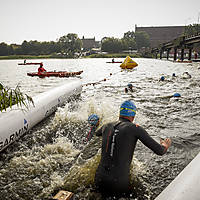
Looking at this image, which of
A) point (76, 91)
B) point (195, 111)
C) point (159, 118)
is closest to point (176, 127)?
point (159, 118)

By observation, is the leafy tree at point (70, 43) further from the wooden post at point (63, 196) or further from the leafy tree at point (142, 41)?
the wooden post at point (63, 196)

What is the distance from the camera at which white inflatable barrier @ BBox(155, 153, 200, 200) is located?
98.9 inches

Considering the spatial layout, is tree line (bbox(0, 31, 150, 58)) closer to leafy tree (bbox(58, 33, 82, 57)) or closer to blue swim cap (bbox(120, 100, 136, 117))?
leafy tree (bbox(58, 33, 82, 57))

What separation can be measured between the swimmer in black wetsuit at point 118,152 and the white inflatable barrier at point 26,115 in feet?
10.8

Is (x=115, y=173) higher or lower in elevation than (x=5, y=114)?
lower

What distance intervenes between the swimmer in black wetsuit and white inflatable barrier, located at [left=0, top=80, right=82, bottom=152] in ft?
10.8

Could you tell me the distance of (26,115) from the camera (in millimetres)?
6352

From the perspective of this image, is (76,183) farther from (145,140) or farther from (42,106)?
(42,106)

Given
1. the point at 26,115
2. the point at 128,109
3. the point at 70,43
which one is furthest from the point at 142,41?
the point at 128,109

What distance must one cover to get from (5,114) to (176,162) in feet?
16.3

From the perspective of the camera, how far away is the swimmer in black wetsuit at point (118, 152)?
10.2 feet

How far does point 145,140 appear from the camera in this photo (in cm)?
319

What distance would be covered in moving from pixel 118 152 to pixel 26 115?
4.30m

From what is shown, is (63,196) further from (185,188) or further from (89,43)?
(89,43)
